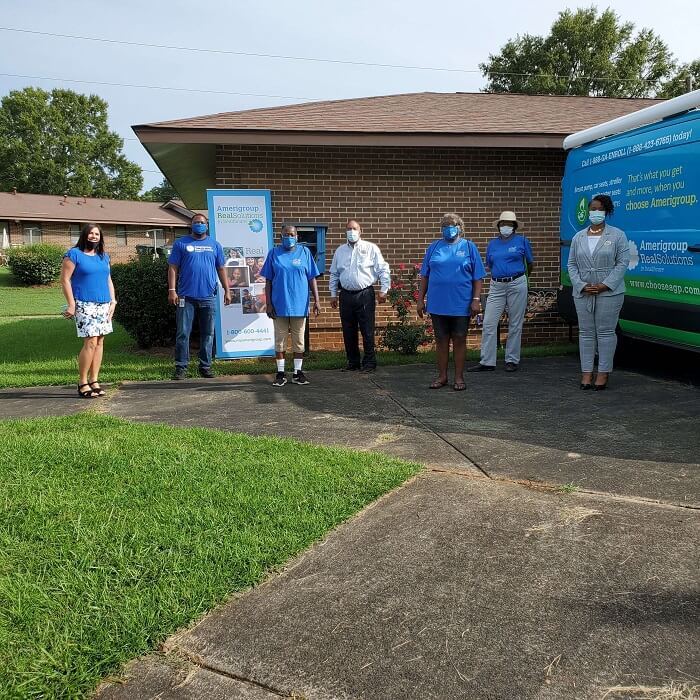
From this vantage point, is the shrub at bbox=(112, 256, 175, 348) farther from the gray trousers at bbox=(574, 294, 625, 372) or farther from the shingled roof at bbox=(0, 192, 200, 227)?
the shingled roof at bbox=(0, 192, 200, 227)

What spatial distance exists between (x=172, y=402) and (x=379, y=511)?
11.4 ft

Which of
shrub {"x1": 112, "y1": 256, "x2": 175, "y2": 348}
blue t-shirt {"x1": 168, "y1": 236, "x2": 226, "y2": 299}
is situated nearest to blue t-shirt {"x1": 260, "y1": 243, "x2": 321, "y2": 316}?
blue t-shirt {"x1": 168, "y1": 236, "x2": 226, "y2": 299}

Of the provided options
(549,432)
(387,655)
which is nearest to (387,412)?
(549,432)

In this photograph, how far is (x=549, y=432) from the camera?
4945mm

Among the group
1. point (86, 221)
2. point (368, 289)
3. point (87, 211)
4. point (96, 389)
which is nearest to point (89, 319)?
point (96, 389)

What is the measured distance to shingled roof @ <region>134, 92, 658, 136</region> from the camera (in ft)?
29.1

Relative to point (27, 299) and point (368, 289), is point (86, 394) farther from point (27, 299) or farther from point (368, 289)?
point (27, 299)

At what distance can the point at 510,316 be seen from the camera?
7805 millimetres

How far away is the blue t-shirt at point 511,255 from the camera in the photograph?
24.9 feet

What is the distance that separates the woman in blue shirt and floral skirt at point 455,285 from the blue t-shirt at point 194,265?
103 inches

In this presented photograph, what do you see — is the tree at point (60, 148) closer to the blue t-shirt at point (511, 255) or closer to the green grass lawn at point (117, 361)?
the green grass lawn at point (117, 361)

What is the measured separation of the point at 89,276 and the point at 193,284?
1.26 m

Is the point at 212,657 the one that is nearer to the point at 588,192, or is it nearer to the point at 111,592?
the point at 111,592

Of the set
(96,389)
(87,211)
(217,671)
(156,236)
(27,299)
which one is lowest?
(217,671)
